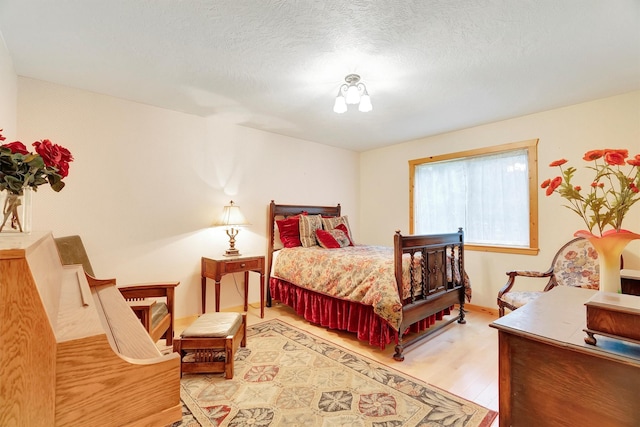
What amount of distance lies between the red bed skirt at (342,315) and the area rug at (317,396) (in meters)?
0.23

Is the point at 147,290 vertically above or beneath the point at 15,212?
beneath

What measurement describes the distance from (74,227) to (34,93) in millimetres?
1162

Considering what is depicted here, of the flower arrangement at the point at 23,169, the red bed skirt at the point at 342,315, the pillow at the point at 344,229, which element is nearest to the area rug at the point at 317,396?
the red bed skirt at the point at 342,315

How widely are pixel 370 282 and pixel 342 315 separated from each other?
53cm

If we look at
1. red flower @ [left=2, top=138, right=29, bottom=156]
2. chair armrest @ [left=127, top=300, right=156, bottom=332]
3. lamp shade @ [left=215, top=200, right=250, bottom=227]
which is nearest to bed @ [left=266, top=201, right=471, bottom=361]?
lamp shade @ [left=215, top=200, right=250, bottom=227]

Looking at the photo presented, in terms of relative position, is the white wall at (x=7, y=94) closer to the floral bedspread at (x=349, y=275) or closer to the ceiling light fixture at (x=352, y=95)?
the ceiling light fixture at (x=352, y=95)

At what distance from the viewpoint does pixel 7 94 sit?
2.03 metres

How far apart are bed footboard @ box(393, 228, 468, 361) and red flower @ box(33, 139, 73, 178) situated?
2043 mm

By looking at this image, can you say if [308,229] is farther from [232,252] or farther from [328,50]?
[328,50]

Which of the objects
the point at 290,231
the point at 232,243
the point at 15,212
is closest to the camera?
the point at 15,212

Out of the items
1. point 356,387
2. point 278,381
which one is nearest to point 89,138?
point 278,381

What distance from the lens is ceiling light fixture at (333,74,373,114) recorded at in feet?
7.30

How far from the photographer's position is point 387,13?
160 cm

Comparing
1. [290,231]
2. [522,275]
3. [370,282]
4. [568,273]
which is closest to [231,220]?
[290,231]
